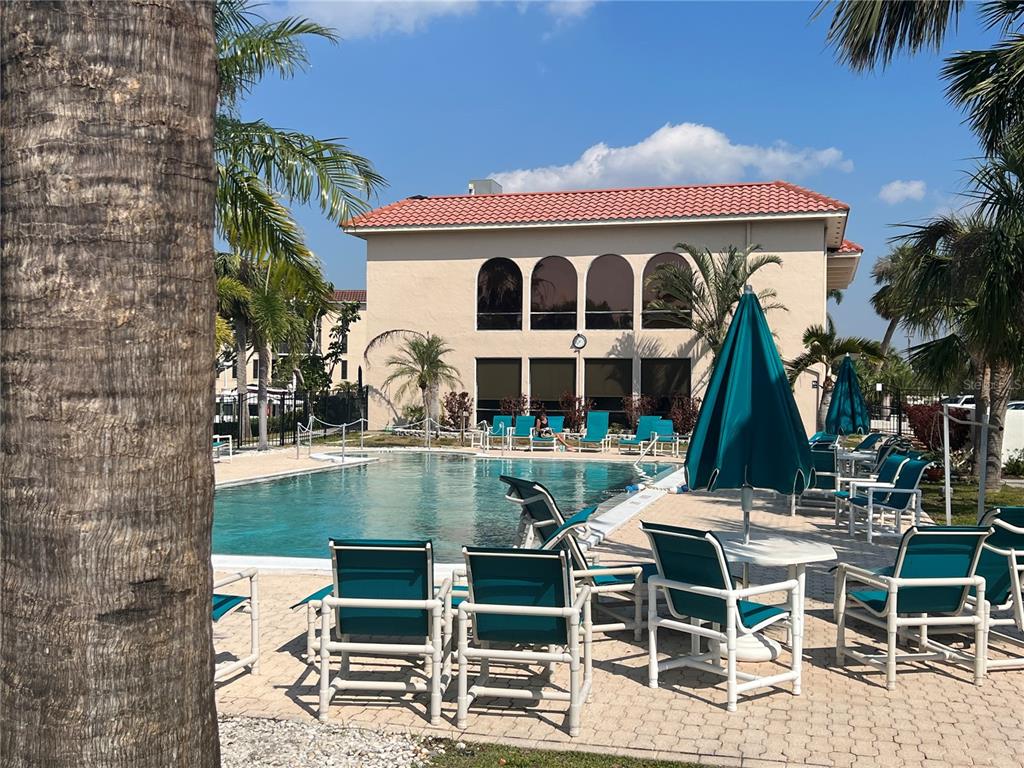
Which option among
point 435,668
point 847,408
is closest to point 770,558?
point 435,668

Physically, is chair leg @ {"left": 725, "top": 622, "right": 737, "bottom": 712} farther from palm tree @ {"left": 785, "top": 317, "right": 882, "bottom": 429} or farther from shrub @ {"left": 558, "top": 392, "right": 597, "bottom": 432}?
shrub @ {"left": 558, "top": 392, "right": 597, "bottom": 432}

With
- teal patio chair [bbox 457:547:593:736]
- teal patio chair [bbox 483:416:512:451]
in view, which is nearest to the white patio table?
teal patio chair [bbox 457:547:593:736]

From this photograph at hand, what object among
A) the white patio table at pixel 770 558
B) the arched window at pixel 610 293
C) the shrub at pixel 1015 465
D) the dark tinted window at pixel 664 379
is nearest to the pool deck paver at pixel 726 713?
the white patio table at pixel 770 558

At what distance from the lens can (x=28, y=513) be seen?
2.31 metres

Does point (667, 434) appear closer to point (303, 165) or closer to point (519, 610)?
point (303, 165)

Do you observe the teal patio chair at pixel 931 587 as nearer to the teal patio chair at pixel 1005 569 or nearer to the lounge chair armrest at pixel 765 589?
the teal patio chair at pixel 1005 569

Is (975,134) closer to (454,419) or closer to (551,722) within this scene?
(551,722)

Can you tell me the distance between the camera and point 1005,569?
603 cm

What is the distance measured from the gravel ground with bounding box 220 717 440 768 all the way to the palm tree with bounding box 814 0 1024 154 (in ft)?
25.3

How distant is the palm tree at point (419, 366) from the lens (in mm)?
27406

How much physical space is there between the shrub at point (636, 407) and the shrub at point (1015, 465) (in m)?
10.7

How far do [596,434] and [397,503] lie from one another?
9696 millimetres

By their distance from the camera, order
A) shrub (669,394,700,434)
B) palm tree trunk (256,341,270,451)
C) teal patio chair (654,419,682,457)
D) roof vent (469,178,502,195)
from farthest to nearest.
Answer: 1. roof vent (469,178,502,195)
2. shrub (669,394,700,434)
3. palm tree trunk (256,341,270,451)
4. teal patio chair (654,419,682,457)

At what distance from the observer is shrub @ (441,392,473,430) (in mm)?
28094
